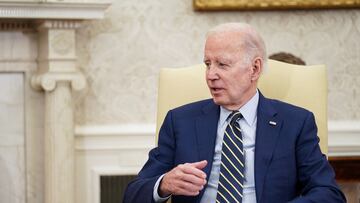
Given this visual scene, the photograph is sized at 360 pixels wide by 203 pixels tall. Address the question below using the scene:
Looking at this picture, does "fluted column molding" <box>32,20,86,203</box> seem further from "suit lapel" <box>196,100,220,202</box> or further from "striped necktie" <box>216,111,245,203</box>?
"striped necktie" <box>216,111,245,203</box>

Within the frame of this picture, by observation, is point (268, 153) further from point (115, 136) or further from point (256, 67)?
point (115, 136)

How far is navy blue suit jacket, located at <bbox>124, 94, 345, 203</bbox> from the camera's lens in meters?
2.40

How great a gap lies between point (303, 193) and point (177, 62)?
67.9 inches

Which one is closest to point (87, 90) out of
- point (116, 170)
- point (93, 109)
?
point (93, 109)

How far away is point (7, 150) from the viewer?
12.6ft

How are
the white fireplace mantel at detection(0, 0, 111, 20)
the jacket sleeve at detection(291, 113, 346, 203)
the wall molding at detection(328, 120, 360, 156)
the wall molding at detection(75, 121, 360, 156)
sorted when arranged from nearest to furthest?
the jacket sleeve at detection(291, 113, 346, 203)
the white fireplace mantel at detection(0, 0, 111, 20)
the wall molding at detection(75, 121, 360, 156)
the wall molding at detection(328, 120, 360, 156)

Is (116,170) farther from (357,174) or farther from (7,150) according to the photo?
(357,174)

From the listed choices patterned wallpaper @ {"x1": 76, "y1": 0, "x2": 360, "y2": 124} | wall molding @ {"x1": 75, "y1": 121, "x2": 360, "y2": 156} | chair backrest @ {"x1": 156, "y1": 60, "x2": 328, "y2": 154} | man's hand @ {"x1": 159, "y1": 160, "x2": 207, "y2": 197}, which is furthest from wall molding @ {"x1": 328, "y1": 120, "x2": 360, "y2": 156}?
man's hand @ {"x1": 159, "y1": 160, "x2": 207, "y2": 197}

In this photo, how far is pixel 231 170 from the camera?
2.42m

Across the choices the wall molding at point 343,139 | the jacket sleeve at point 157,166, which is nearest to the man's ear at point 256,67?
the jacket sleeve at point 157,166

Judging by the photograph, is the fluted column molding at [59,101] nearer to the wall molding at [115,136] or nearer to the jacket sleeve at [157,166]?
the wall molding at [115,136]

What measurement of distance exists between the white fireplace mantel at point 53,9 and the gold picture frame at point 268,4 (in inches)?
23.5

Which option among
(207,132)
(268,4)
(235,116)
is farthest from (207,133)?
(268,4)

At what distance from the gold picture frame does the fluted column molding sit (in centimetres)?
73
